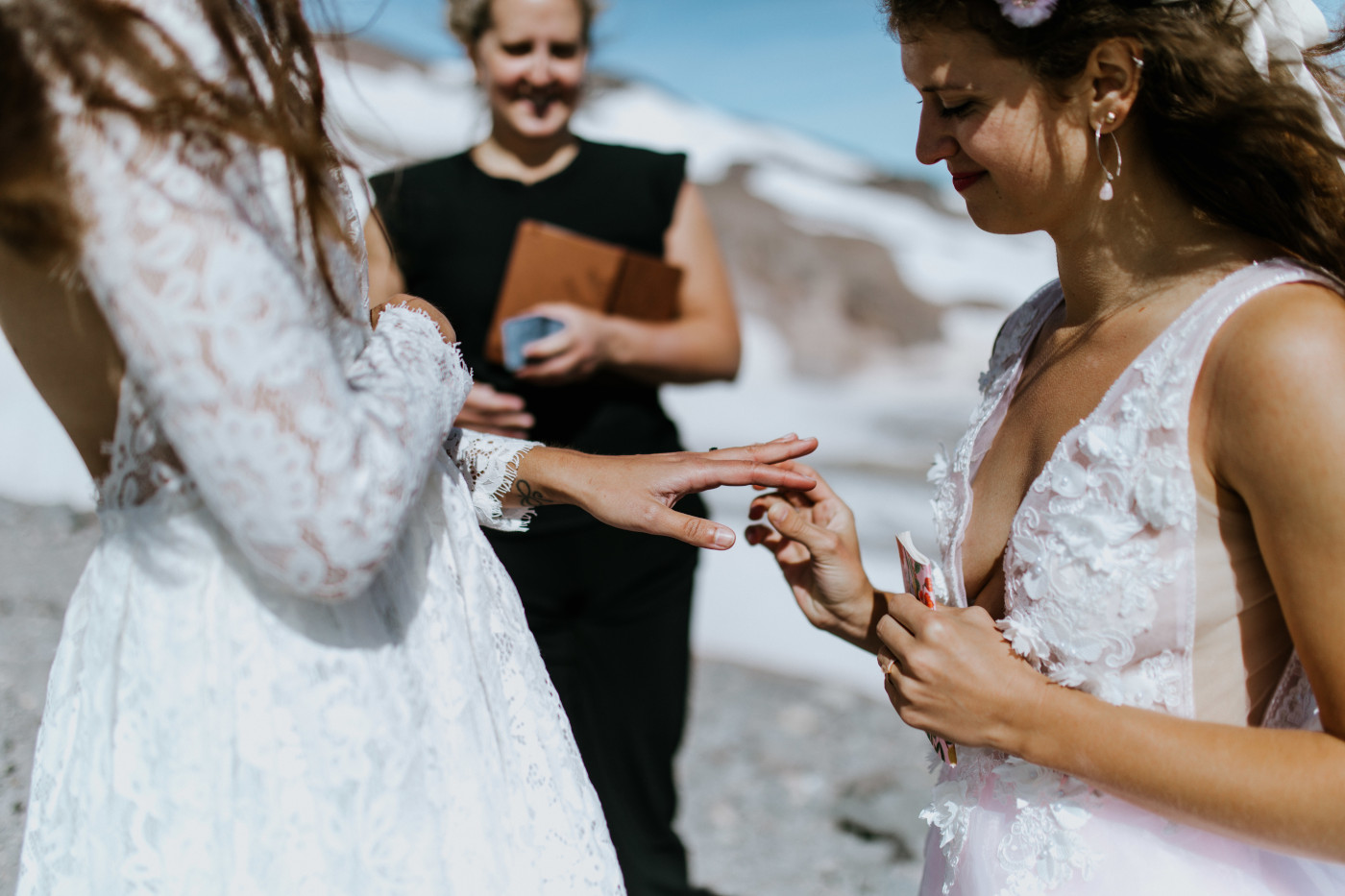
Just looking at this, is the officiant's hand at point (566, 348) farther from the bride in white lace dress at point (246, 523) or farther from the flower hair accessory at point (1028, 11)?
the flower hair accessory at point (1028, 11)

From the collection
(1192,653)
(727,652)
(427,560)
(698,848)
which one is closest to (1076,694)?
(1192,653)

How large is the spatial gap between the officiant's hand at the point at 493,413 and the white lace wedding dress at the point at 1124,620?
129cm

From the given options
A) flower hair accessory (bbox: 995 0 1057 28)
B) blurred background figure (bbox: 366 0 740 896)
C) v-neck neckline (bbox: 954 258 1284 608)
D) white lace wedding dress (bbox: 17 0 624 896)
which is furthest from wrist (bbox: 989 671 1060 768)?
blurred background figure (bbox: 366 0 740 896)

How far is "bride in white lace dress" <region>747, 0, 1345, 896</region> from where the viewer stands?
37.9 inches

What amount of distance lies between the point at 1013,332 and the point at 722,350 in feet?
3.75

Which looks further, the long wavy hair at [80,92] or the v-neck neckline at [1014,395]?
the v-neck neckline at [1014,395]

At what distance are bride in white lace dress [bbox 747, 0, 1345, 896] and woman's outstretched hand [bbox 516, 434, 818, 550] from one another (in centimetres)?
26

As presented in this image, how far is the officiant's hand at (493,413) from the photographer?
7.11 feet

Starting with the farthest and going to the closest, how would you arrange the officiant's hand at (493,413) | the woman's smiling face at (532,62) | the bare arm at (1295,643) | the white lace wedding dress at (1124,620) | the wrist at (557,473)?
the woman's smiling face at (532,62), the officiant's hand at (493,413), the wrist at (557,473), the white lace wedding dress at (1124,620), the bare arm at (1295,643)

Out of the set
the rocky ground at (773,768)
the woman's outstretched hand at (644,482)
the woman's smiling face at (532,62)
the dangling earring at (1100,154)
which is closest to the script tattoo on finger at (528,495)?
the woman's outstretched hand at (644,482)

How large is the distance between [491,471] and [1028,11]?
34.2 inches

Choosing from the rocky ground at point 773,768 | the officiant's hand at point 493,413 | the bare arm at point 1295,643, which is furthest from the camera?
the rocky ground at point 773,768

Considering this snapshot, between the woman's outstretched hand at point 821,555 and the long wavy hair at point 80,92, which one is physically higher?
the long wavy hair at point 80,92

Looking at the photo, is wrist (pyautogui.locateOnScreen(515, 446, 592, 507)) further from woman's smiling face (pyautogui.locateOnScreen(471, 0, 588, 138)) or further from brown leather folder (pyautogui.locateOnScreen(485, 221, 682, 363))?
woman's smiling face (pyautogui.locateOnScreen(471, 0, 588, 138))
